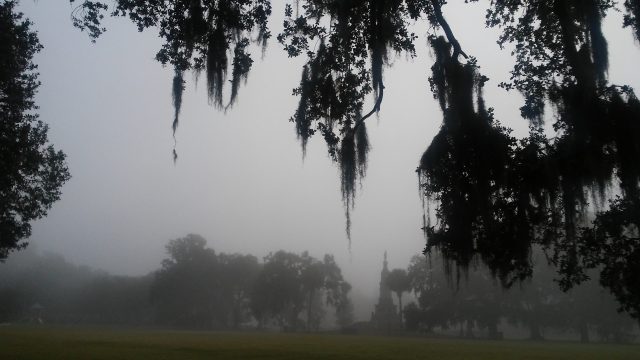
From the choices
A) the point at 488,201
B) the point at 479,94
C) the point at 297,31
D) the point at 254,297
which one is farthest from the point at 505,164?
the point at 254,297

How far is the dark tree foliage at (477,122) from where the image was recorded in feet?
26.7

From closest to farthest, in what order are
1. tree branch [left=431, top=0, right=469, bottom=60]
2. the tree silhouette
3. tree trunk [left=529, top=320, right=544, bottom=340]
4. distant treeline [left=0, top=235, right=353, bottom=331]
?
tree branch [left=431, top=0, right=469, bottom=60]
tree trunk [left=529, top=320, right=544, bottom=340]
the tree silhouette
distant treeline [left=0, top=235, right=353, bottom=331]

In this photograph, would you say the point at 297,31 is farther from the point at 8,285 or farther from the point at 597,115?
the point at 8,285

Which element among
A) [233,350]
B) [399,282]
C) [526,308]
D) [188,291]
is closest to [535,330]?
[526,308]

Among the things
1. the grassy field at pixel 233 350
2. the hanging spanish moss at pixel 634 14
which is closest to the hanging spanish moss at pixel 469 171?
the hanging spanish moss at pixel 634 14

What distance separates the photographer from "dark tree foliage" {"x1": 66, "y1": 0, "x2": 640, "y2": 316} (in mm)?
8141

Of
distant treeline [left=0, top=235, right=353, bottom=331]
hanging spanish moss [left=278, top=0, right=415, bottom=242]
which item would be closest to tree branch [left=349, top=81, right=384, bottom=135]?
hanging spanish moss [left=278, top=0, right=415, bottom=242]

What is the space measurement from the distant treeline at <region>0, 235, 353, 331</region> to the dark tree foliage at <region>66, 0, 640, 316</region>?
5418 cm

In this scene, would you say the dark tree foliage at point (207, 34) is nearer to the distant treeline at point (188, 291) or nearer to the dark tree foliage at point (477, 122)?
the dark tree foliage at point (477, 122)

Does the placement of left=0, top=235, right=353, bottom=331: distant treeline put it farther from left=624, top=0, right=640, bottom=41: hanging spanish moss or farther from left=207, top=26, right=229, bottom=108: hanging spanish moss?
left=624, top=0, right=640, bottom=41: hanging spanish moss

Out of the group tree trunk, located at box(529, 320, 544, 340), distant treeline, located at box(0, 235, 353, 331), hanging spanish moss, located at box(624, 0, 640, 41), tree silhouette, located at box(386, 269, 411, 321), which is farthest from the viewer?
distant treeline, located at box(0, 235, 353, 331)

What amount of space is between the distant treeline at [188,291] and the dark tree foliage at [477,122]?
54.2 meters

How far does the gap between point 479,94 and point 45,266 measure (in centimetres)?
8569

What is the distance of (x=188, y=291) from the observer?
215 ft
